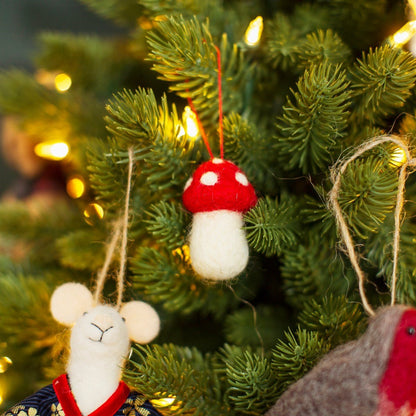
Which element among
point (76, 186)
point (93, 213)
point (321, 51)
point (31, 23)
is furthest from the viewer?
point (31, 23)

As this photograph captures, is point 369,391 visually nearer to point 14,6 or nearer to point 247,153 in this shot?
point 247,153

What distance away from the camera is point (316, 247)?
41 centimetres

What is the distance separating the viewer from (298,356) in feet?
1.12

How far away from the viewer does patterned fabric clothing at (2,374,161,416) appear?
15.0 inches

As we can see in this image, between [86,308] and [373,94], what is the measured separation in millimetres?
341

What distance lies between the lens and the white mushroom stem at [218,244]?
0.36 m

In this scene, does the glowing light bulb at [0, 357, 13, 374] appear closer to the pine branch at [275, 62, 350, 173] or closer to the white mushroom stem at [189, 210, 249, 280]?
the white mushroom stem at [189, 210, 249, 280]

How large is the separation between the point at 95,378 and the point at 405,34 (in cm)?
43

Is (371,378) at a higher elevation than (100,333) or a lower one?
lower

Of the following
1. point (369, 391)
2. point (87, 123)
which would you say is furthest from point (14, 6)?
point (369, 391)

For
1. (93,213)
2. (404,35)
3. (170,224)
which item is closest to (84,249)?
(93,213)

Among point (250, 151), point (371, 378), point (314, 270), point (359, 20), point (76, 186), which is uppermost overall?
point (76, 186)

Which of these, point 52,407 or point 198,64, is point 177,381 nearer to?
point 52,407

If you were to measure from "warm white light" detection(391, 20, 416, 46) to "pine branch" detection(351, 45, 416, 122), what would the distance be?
0.03 metres
